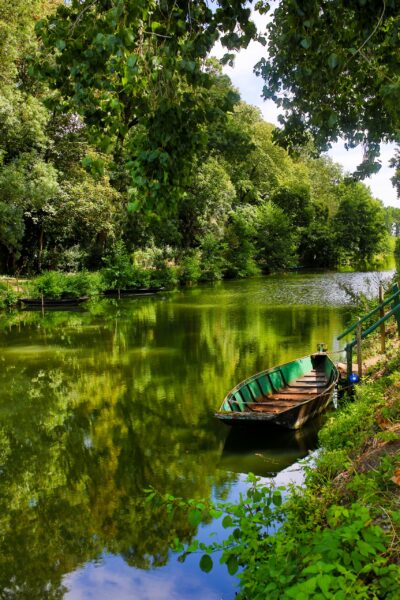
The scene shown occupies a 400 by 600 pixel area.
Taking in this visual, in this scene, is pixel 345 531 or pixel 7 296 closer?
pixel 345 531

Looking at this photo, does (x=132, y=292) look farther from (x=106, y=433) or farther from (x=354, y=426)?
(x=354, y=426)

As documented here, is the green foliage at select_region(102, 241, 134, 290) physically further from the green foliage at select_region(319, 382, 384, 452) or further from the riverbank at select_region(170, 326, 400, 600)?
the riverbank at select_region(170, 326, 400, 600)

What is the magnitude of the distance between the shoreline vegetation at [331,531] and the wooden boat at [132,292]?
31009 mm

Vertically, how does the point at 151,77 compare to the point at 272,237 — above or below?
below

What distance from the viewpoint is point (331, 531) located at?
11.4 ft

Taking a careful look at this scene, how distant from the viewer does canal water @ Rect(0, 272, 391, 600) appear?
6.05 m

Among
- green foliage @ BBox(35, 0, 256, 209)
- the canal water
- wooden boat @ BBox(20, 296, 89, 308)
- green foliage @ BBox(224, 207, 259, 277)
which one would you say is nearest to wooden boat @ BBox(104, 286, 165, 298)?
wooden boat @ BBox(20, 296, 89, 308)

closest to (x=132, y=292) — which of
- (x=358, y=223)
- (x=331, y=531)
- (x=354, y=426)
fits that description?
(x=354, y=426)

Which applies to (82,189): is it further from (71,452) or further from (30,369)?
(71,452)

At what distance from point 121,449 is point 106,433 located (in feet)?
3.24

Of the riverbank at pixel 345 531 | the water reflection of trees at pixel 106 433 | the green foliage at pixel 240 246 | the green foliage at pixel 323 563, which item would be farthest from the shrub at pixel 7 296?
the green foliage at pixel 323 563

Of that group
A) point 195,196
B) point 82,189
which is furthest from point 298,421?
point 195,196

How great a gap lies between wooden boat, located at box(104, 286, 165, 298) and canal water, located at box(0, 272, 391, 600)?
1462cm

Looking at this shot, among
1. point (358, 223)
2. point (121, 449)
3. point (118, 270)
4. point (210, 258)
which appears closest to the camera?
point (121, 449)
